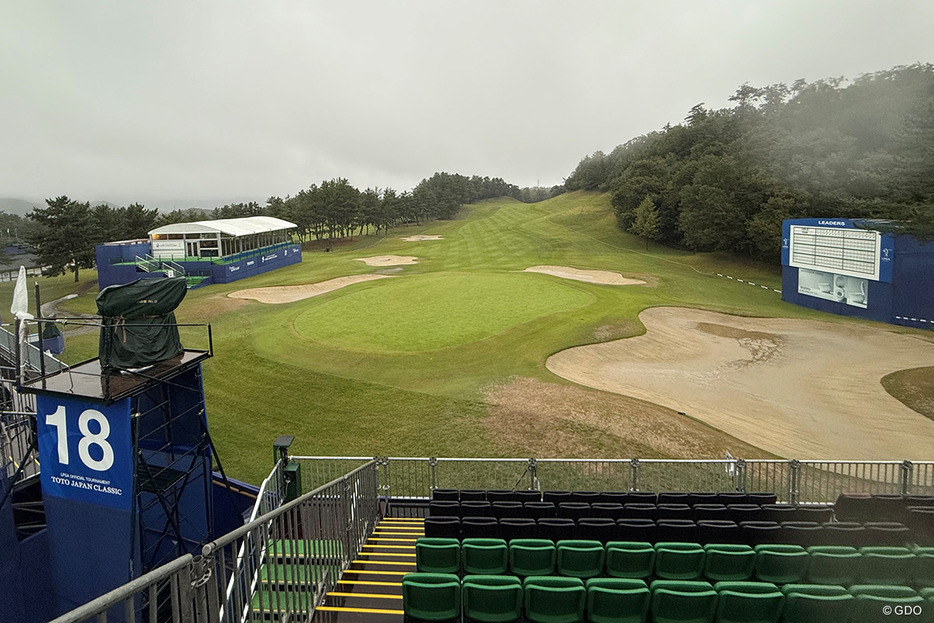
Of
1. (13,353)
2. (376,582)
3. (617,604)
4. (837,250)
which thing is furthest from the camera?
(837,250)

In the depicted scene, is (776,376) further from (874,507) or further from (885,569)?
(885,569)

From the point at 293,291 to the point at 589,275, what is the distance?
967 inches

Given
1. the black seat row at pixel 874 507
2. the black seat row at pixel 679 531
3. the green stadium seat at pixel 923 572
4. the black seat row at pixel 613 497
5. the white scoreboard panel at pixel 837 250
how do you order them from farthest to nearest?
the white scoreboard panel at pixel 837 250 < the black seat row at pixel 613 497 < the black seat row at pixel 874 507 < the black seat row at pixel 679 531 < the green stadium seat at pixel 923 572

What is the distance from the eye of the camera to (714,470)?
15977 mm

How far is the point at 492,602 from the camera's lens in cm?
689

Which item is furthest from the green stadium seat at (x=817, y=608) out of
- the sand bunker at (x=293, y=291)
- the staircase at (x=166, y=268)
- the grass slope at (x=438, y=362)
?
the staircase at (x=166, y=268)

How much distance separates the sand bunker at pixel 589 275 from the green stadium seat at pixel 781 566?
123 ft

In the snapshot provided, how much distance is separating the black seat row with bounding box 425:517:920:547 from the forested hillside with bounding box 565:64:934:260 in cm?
2180

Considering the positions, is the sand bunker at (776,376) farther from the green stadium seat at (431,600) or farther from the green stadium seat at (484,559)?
the green stadium seat at (431,600)

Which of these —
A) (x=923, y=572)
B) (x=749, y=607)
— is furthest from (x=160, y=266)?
(x=923, y=572)

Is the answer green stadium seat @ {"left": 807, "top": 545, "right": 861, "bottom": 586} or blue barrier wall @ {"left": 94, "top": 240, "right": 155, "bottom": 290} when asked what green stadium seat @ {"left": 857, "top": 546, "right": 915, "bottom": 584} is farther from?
blue barrier wall @ {"left": 94, "top": 240, "right": 155, "bottom": 290}

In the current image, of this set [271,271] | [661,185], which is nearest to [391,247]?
[271,271]

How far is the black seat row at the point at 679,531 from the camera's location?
8969 millimetres

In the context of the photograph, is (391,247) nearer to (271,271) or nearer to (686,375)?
(271,271)
